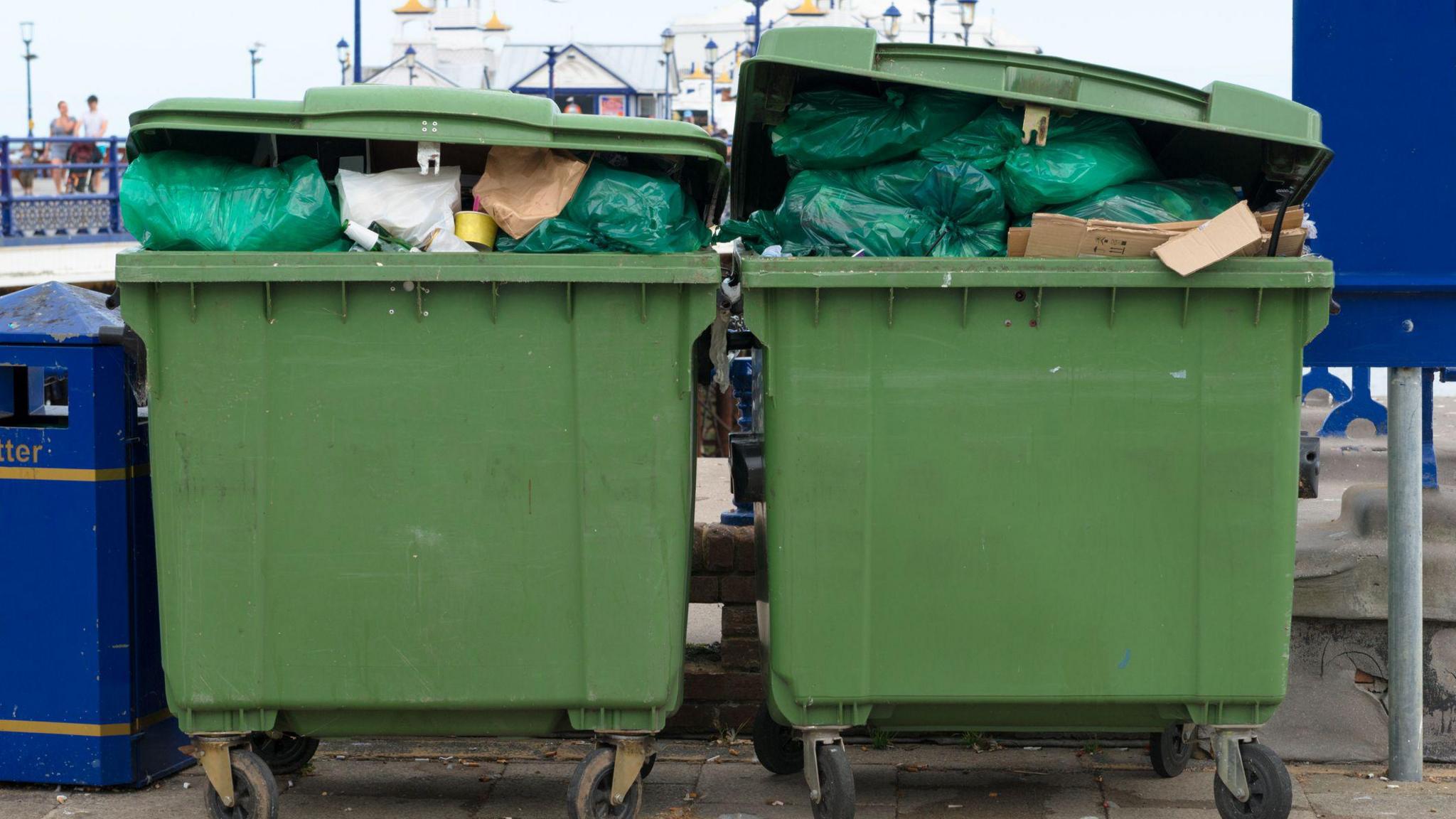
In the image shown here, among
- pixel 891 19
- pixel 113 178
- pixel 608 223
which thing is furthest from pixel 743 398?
pixel 891 19

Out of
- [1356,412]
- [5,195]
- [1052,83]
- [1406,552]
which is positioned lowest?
[1406,552]

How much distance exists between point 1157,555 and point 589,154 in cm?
170

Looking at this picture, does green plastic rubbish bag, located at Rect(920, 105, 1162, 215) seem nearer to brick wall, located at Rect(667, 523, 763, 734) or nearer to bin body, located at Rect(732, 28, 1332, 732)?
bin body, located at Rect(732, 28, 1332, 732)

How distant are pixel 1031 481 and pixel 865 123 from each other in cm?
99

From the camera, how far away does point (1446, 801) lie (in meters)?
4.09

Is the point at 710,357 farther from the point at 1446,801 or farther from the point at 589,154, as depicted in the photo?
the point at 1446,801

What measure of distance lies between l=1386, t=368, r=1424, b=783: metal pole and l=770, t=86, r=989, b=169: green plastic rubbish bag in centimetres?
148

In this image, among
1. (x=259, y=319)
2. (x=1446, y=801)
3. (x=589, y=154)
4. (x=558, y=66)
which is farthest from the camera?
(x=558, y=66)

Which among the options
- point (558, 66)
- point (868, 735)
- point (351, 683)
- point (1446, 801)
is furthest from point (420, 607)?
point (558, 66)

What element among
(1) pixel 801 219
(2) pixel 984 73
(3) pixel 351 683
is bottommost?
(3) pixel 351 683

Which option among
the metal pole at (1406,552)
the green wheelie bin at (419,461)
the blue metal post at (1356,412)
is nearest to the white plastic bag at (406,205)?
the green wheelie bin at (419,461)

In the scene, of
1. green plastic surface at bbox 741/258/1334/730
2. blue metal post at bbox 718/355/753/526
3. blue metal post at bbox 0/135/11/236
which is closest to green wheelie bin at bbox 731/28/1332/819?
green plastic surface at bbox 741/258/1334/730

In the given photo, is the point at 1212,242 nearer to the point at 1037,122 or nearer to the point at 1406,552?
the point at 1037,122

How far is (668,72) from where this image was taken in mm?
50875
